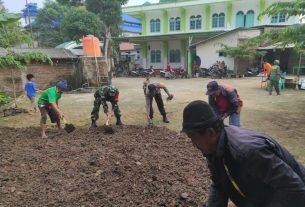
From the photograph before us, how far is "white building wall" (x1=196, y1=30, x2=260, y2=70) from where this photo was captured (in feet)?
78.4

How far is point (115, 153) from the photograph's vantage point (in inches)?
223

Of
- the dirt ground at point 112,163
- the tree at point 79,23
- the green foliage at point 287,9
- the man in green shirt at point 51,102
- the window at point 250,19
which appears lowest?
the dirt ground at point 112,163

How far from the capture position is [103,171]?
4.81 meters

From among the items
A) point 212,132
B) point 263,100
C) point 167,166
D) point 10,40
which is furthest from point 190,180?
point 263,100

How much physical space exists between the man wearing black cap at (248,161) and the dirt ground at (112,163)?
2228mm

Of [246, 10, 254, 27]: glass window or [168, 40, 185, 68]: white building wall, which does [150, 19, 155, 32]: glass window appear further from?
[246, 10, 254, 27]: glass window

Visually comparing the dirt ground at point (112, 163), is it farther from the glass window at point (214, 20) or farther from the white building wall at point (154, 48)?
the glass window at point (214, 20)

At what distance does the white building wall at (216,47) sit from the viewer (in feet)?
78.4

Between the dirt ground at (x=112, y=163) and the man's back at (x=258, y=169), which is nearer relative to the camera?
the man's back at (x=258, y=169)

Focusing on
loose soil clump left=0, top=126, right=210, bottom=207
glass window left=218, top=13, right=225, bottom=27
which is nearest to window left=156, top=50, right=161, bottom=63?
glass window left=218, top=13, right=225, bottom=27

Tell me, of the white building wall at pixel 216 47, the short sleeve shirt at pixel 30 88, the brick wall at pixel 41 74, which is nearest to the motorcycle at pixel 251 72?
the white building wall at pixel 216 47

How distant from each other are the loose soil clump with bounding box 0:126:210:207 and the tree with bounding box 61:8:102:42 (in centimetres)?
1765

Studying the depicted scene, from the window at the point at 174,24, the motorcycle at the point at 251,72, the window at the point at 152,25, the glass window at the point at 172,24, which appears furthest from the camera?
the window at the point at 152,25

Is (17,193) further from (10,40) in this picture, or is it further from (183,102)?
(183,102)
